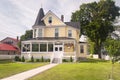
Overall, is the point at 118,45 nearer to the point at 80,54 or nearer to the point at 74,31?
the point at 74,31

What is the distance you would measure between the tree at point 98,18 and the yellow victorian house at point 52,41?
7070 millimetres

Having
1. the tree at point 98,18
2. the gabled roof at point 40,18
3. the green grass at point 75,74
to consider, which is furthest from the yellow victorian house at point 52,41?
the green grass at point 75,74

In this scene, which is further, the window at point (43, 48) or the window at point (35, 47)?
the window at point (35, 47)

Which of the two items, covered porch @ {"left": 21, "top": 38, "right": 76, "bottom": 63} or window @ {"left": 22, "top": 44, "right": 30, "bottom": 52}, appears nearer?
covered porch @ {"left": 21, "top": 38, "right": 76, "bottom": 63}

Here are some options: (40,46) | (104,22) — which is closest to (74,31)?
(40,46)

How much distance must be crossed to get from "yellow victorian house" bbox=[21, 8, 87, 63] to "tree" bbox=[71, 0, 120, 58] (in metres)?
7.07

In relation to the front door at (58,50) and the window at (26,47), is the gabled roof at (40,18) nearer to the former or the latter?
the window at (26,47)

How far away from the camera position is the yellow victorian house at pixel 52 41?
38.2 m

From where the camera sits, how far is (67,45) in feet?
129

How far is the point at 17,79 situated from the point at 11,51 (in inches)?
1755

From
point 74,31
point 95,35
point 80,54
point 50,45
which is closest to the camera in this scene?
point 50,45

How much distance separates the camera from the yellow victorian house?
125 ft

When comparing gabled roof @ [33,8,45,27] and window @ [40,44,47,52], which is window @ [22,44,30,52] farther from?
gabled roof @ [33,8,45,27]

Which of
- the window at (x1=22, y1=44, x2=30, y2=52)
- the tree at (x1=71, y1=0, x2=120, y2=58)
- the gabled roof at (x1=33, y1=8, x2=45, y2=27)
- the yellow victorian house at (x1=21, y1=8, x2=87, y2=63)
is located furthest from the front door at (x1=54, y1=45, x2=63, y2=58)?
the tree at (x1=71, y1=0, x2=120, y2=58)
